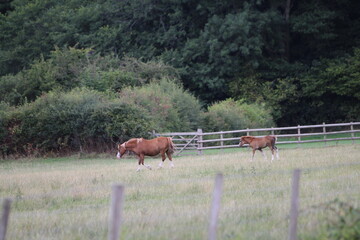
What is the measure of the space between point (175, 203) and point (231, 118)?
95.3 feet

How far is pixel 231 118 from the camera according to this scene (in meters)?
41.2

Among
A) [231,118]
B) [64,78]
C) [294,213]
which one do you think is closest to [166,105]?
[231,118]

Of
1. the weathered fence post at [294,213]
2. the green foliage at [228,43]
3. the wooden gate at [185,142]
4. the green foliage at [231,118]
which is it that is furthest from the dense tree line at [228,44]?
the weathered fence post at [294,213]

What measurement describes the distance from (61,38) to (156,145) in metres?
34.4

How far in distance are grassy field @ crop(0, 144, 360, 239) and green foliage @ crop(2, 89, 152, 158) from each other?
43.8 ft

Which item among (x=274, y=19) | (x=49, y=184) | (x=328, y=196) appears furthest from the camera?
(x=274, y=19)

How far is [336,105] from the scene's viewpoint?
52375mm

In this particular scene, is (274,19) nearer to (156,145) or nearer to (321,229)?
(156,145)

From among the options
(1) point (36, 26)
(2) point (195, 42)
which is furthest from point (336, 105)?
(1) point (36, 26)

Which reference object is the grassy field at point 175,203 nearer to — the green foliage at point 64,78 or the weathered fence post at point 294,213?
the weathered fence post at point 294,213

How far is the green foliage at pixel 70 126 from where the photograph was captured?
32.7 meters

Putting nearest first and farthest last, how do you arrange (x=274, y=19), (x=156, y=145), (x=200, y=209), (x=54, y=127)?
(x=200, y=209), (x=156, y=145), (x=54, y=127), (x=274, y=19)

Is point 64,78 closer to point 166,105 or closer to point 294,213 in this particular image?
point 166,105

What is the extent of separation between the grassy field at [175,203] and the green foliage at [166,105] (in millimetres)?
15848
